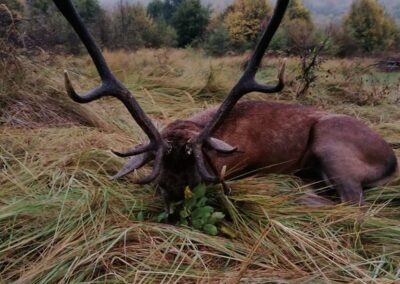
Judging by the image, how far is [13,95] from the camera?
5250 millimetres

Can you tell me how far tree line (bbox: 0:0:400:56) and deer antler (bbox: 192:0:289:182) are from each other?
36.6 ft

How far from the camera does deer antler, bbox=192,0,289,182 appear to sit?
10.7 feet

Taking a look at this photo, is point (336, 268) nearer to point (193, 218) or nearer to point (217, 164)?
point (193, 218)

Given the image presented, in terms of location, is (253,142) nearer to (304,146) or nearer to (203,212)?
(304,146)

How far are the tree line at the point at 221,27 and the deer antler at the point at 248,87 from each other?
1116 cm

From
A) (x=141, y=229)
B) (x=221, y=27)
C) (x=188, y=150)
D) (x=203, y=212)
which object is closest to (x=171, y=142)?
(x=188, y=150)

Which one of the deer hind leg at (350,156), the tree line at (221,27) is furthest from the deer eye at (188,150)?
the tree line at (221,27)

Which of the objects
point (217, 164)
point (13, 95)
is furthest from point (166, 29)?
point (217, 164)

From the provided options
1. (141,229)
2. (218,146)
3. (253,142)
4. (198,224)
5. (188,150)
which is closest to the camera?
(141,229)

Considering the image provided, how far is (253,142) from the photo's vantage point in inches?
169

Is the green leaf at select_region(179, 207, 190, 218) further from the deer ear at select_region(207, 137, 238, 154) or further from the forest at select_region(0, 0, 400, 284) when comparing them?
the deer ear at select_region(207, 137, 238, 154)

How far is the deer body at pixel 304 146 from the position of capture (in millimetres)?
4105

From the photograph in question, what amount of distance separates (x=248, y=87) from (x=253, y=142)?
814mm

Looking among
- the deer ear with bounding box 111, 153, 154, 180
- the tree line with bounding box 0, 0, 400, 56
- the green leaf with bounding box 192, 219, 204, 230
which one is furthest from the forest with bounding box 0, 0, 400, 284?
the tree line with bounding box 0, 0, 400, 56
